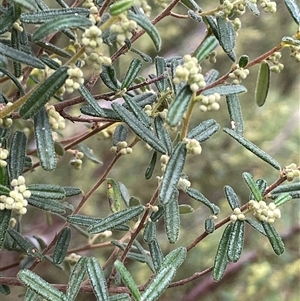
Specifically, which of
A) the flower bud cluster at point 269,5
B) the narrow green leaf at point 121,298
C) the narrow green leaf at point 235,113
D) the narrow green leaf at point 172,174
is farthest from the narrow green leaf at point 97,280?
the flower bud cluster at point 269,5

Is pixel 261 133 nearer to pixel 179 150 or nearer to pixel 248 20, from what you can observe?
pixel 248 20

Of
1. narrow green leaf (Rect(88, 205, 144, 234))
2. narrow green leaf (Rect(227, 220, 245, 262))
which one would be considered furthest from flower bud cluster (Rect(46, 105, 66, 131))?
narrow green leaf (Rect(227, 220, 245, 262))

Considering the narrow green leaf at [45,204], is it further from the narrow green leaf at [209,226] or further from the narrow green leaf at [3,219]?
the narrow green leaf at [209,226]

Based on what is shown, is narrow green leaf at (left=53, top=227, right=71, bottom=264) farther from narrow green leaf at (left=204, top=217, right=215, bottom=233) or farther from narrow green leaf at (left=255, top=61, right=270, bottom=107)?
narrow green leaf at (left=255, top=61, right=270, bottom=107)

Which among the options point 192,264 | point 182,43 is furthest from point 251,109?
point 192,264

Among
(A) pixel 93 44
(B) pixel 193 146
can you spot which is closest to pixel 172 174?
(B) pixel 193 146

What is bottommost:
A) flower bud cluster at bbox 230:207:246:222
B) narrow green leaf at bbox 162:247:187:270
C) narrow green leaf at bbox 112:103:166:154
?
narrow green leaf at bbox 162:247:187:270
